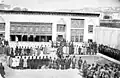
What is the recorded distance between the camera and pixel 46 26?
20.7 meters

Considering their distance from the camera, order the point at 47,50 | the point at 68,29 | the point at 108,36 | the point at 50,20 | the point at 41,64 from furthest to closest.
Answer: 1. the point at 68,29
2. the point at 50,20
3. the point at 108,36
4. the point at 47,50
5. the point at 41,64

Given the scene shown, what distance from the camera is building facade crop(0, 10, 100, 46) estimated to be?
20203 millimetres

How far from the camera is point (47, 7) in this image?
26.0 m

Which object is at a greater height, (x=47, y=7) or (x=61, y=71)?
(x=47, y=7)

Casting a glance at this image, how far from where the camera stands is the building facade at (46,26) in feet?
66.3

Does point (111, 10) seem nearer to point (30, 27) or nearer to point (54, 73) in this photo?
point (30, 27)

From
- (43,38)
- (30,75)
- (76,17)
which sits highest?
(76,17)

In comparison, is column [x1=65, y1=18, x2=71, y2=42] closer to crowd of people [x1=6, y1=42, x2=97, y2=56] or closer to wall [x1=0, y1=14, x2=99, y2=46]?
wall [x1=0, y1=14, x2=99, y2=46]

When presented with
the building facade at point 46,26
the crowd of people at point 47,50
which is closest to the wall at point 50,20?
the building facade at point 46,26

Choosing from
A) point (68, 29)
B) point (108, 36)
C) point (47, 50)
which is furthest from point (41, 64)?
point (68, 29)

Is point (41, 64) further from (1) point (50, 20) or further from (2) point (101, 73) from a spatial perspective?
(1) point (50, 20)

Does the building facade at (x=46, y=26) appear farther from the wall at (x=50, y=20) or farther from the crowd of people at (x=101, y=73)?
the crowd of people at (x=101, y=73)

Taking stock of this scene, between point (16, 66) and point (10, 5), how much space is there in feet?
38.1

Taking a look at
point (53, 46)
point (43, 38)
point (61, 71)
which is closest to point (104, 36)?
point (53, 46)
